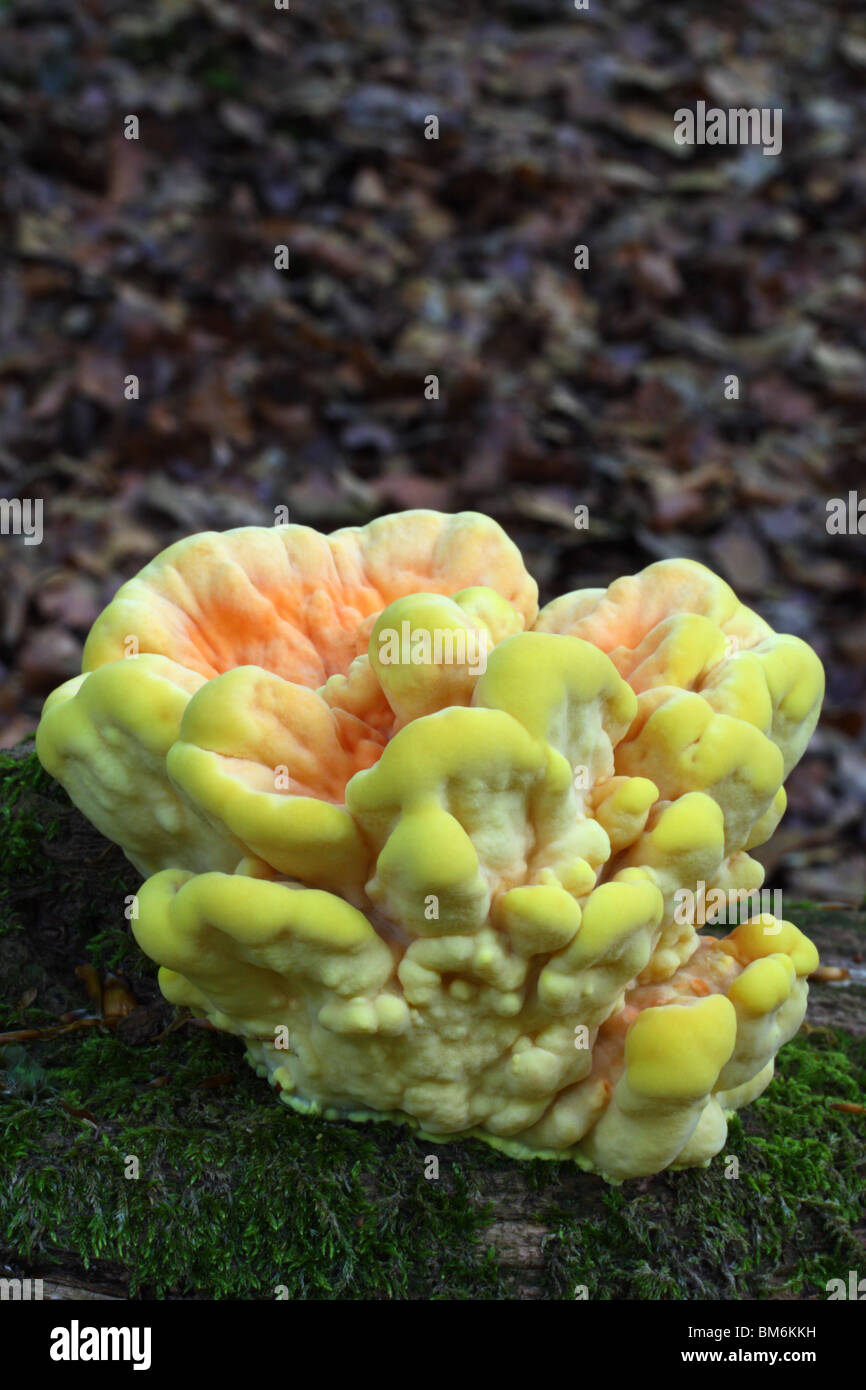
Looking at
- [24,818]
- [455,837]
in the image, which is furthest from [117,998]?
[455,837]

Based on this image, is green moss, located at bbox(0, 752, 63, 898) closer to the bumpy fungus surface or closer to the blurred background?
the bumpy fungus surface

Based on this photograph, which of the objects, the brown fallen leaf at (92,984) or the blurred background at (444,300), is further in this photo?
the blurred background at (444,300)

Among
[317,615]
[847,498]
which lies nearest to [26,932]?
[317,615]

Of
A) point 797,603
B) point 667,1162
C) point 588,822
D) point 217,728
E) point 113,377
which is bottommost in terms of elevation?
point 667,1162

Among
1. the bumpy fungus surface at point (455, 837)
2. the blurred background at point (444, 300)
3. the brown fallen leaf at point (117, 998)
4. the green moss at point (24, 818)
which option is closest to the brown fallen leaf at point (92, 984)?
the brown fallen leaf at point (117, 998)

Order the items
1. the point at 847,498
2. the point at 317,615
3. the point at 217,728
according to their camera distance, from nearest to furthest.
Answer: the point at 217,728 → the point at 317,615 → the point at 847,498

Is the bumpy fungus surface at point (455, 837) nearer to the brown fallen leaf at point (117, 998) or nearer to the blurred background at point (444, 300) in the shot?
the brown fallen leaf at point (117, 998)

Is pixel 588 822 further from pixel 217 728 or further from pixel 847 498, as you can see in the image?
pixel 847 498

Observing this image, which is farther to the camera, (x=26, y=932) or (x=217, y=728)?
(x=26, y=932)
